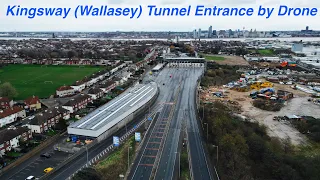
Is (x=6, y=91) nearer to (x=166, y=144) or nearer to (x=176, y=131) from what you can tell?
(x=176, y=131)

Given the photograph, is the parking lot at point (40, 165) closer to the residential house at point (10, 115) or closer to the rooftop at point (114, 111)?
the rooftop at point (114, 111)

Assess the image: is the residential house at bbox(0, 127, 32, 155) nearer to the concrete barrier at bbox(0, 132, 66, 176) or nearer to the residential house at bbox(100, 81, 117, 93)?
the concrete barrier at bbox(0, 132, 66, 176)

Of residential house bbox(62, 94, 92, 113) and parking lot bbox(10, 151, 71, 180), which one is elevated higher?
residential house bbox(62, 94, 92, 113)

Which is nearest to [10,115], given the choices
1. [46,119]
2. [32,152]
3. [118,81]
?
[46,119]

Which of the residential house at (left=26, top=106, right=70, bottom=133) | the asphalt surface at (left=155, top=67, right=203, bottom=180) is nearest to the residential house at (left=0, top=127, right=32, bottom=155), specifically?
the residential house at (left=26, top=106, right=70, bottom=133)

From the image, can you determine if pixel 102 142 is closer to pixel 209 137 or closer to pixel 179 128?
pixel 179 128

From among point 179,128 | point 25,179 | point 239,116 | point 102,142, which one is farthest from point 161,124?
point 25,179

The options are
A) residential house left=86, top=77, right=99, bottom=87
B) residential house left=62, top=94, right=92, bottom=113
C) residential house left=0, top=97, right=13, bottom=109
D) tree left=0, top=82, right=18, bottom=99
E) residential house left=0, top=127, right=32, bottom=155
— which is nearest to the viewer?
residential house left=0, top=127, right=32, bottom=155
